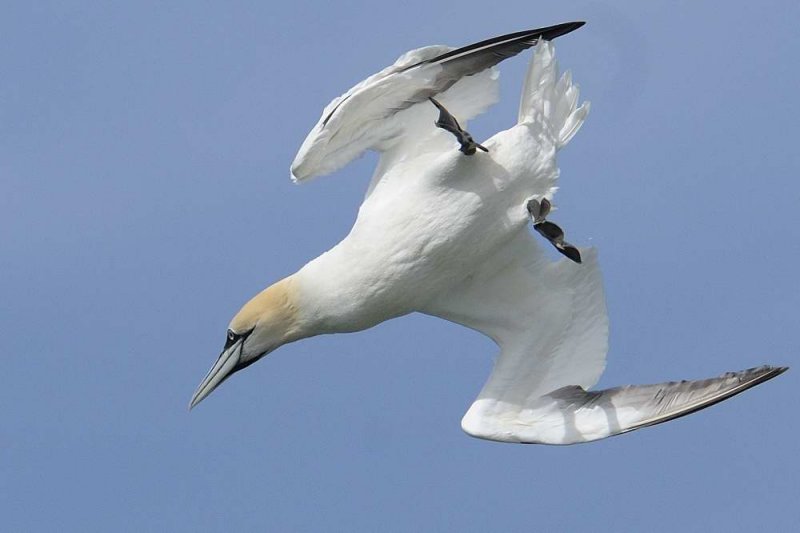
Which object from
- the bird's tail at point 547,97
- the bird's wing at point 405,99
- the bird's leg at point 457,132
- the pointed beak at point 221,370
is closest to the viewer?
the bird's leg at point 457,132

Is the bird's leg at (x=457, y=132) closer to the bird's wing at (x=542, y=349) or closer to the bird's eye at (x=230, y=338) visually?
the bird's wing at (x=542, y=349)

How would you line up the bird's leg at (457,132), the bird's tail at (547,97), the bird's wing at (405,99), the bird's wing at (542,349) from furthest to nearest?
the bird's wing at (542,349) < the bird's tail at (547,97) < the bird's wing at (405,99) < the bird's leg at (457,132)

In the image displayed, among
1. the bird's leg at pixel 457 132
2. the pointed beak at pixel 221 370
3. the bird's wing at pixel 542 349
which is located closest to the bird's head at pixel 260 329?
the pointed beak at pixel 221 370

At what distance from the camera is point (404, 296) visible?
14242 mm

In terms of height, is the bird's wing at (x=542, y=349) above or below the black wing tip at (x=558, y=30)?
below

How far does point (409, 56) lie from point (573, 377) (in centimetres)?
313

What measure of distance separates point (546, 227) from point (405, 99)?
4.94 ft

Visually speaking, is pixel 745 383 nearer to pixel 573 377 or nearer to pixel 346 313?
pixel 573 377

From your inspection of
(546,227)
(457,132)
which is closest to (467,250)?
(546,227)

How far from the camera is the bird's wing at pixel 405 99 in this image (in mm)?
14188

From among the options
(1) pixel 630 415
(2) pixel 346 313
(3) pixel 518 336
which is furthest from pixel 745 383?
(2) pixel 346 313

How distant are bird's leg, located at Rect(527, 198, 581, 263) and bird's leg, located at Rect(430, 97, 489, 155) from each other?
65 cm

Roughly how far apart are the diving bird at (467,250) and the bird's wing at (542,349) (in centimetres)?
1

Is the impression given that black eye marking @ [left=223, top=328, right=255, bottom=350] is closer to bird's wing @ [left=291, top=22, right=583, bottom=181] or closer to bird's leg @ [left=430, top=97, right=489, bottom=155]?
bird's wing @ [left=291, top=22, right=583, bottom=181]
